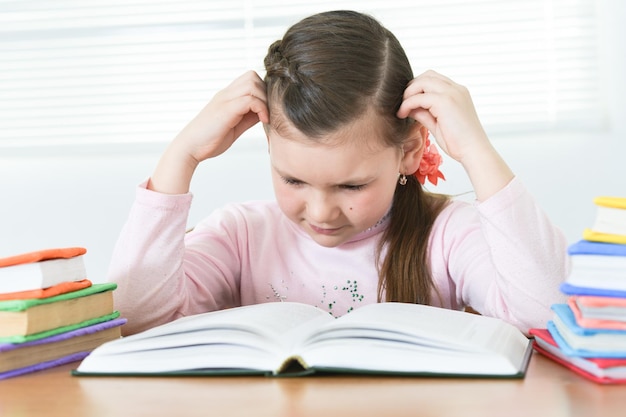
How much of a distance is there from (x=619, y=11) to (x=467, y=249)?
5.93 feet

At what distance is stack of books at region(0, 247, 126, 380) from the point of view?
966mm

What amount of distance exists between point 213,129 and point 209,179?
1.74 meters

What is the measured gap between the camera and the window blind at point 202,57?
299 centimetres

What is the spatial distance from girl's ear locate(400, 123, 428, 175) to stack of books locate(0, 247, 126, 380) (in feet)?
1.89

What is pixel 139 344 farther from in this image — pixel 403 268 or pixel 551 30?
pixel 551 30

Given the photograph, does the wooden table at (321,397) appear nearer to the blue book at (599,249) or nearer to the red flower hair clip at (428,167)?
the blue book at (599,249)

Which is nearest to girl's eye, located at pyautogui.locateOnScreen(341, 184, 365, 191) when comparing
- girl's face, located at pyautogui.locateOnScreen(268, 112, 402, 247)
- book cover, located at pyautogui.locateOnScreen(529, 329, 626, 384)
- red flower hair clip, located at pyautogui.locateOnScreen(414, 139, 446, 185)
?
girl's face, located at pyautogui.locateOnScreen(268, 112, 402, 247)

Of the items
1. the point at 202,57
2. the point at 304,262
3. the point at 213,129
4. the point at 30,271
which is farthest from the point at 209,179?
the point at 30,271

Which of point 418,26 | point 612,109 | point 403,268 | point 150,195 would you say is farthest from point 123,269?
point 612,109

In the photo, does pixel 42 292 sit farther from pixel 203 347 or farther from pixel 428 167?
pixel 428 167

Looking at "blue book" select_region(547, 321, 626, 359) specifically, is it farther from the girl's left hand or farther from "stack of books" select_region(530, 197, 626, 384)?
the girl's left hand

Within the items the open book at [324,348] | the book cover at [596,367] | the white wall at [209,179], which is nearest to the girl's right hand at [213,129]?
the open book at [324,348]

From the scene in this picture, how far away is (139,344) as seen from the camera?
3.03ft

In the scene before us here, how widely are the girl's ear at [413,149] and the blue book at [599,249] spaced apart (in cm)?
65
